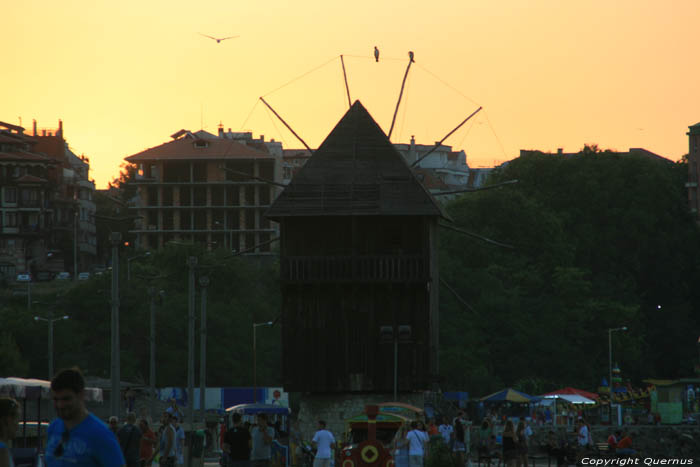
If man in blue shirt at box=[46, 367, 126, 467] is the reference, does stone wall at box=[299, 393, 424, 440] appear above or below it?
below

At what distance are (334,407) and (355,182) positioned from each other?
322 inches

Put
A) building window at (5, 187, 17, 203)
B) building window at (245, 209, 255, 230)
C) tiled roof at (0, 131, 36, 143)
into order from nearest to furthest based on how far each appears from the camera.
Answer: tiled roof at (0, 131, 36, 143) → building window at (5, 187, 17, 203) → building window at (245, 209, 255, 230)

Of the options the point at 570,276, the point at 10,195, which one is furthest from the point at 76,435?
the point at 10,195

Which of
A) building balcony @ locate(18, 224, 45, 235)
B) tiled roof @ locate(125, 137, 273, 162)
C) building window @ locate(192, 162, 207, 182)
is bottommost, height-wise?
building balcony @ locate(18, 224, 45, 235)

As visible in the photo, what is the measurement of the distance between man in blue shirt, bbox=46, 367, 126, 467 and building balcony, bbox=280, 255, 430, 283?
142ft

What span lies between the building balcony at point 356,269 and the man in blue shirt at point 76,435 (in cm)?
4326

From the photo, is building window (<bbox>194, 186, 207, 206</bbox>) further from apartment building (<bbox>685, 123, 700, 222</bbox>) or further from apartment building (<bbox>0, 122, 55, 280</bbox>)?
apartment building (<bbox>685, 123, 700, 222</bbox>)

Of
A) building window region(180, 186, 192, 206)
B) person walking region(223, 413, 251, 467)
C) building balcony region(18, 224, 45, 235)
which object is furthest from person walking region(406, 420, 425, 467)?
building window region(180, 186, 192, 206)

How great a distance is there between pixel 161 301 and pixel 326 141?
151 feet

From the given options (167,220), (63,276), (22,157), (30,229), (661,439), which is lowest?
(661,439)

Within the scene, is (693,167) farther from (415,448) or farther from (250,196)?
(415,448)

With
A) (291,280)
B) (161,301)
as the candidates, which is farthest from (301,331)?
(161,301)

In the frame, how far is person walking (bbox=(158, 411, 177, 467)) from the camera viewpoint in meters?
28.1

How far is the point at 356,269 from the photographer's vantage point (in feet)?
176
